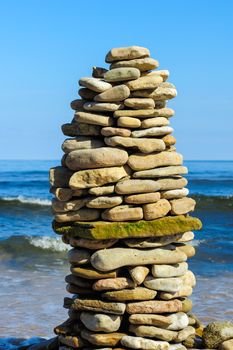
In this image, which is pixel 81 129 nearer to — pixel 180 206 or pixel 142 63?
pixel 142 63

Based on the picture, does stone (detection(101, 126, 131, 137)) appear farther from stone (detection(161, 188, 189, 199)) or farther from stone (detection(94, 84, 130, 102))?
stone (detection(161, 188, 189, 199))

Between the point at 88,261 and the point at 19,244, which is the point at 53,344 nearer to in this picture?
the point at 88,261

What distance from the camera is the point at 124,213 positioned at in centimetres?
845

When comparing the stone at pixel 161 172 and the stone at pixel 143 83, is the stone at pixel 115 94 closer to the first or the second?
the stone at pixel 143 83

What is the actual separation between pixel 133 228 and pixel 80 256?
2.69 feet

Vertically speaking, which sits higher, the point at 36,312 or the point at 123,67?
the point at 123,67

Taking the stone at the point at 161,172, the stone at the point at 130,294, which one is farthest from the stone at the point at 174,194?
the stone at the point at 130,294

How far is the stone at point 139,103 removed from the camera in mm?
8586

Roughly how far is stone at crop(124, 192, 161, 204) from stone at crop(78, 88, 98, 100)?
4.76ft

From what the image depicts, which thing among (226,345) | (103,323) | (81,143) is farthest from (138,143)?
(226,345)

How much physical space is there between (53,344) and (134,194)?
2.68 meters

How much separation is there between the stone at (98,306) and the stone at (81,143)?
195 centimetres

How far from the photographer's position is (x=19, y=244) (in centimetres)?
2338

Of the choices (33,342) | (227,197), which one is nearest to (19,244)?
(33,342)
